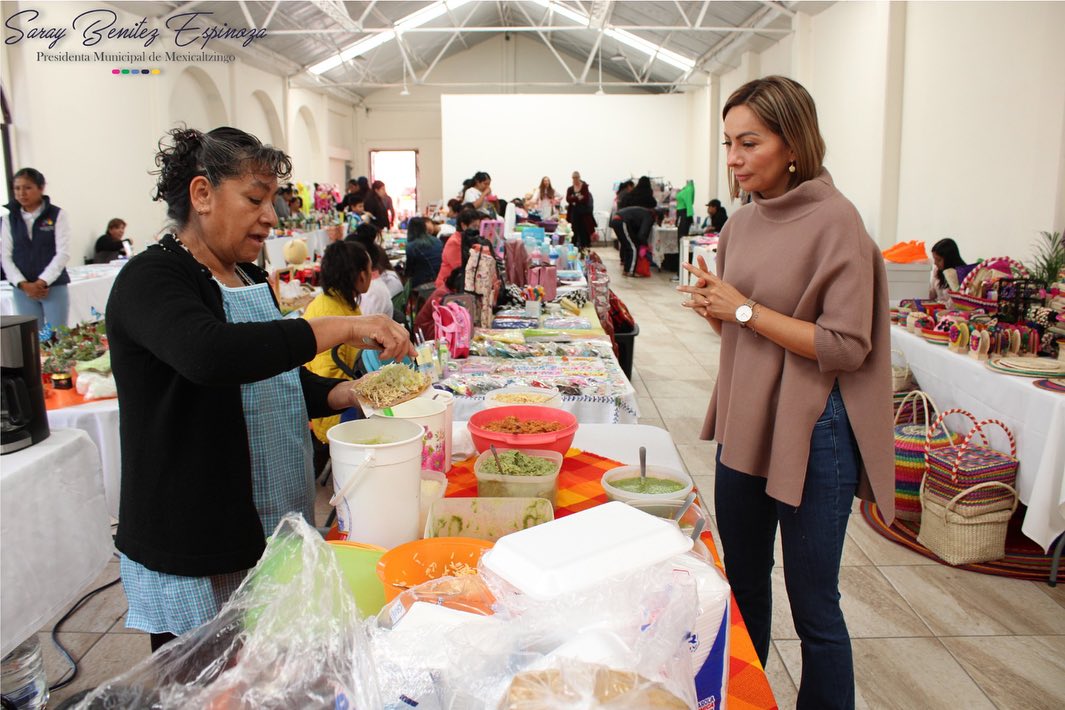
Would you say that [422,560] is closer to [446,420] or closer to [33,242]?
[446,420]

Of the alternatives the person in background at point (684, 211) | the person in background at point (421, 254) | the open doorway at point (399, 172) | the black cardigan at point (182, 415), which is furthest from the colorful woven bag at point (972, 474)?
the open doorway at point (399, 172)

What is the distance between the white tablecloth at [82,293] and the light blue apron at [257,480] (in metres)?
4.84

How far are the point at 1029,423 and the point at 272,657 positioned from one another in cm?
340

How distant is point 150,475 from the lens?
4.34 ft

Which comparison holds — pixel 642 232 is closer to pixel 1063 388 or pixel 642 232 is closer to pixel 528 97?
pixel 528 97

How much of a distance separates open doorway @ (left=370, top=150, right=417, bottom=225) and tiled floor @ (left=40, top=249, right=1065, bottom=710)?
19627 mm

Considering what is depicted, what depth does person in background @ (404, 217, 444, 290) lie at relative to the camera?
6.75 meters

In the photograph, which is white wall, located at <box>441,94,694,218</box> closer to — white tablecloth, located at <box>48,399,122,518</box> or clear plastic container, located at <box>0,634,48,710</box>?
white tablecloth, located at <box>48,399,122,518</box>

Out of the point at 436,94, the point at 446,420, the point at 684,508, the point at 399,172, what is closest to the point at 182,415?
the point at 446,420

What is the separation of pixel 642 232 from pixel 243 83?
284 inches

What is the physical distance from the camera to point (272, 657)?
75cm

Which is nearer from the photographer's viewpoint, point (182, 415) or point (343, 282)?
point (182, 415)

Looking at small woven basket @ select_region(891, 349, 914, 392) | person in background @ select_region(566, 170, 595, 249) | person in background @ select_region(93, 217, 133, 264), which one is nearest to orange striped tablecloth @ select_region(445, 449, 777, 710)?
small woven basket @ select_region(891, 349, 914, 392)

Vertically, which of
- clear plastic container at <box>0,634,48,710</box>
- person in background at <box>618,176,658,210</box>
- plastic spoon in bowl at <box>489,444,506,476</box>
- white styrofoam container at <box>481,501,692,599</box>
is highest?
person in background at <box>618,176,658,210</box>
